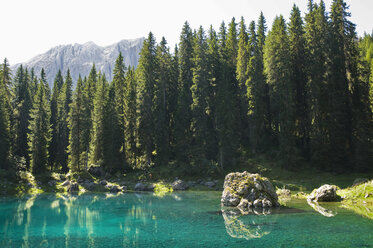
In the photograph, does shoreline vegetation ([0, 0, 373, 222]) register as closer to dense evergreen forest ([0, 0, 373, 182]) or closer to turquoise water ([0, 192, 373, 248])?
dense evergreen forest ([0, 0, 373, 182])

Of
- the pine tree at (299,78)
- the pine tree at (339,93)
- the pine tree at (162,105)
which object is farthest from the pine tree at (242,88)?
the pine tree at (339,93)

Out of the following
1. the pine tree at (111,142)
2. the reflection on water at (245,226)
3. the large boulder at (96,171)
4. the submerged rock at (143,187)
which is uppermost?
the pine tree at (111,142)

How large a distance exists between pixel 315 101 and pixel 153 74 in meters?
32.8

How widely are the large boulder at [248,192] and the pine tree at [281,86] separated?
63.7 feet

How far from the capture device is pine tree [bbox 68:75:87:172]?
188 feet

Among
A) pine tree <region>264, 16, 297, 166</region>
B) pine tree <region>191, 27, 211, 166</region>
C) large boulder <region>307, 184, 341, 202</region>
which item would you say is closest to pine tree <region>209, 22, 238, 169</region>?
pine tree <region>191, 27, 211, 166</region>

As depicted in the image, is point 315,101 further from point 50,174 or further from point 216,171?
point 50,174

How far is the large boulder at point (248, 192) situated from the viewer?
87.1ft

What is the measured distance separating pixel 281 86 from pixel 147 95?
26256 mm

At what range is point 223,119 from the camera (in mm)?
51156

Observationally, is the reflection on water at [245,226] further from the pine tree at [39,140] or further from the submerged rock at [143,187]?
the pine tree at [39,140]

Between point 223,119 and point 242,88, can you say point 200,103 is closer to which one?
point 223,119

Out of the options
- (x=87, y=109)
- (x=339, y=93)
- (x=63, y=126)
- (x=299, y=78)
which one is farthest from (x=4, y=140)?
(x=339, y=93)

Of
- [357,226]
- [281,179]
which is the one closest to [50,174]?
[281,179]
